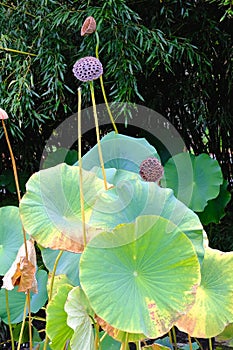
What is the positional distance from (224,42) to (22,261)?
5.00ft

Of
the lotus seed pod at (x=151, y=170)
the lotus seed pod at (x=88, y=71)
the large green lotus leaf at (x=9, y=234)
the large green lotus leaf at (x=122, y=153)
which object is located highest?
the lotus seed pod at (x=88, y=71)

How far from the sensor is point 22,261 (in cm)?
107

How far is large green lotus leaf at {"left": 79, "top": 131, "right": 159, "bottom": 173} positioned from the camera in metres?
1.40

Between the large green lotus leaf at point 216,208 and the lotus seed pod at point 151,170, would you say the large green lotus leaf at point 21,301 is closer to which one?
the lotus seed pod at point 151,170

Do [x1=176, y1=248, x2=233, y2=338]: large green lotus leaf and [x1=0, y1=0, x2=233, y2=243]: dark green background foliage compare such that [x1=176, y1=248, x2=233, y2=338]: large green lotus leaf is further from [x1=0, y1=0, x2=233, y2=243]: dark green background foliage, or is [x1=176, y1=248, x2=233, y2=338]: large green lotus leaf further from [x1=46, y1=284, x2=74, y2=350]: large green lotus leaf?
[x1=0, y1=0, x2=233, y2=243]: dark green background foliage

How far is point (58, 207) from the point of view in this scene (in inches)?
42.9

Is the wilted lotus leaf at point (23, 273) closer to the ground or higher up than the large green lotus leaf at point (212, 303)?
higher up

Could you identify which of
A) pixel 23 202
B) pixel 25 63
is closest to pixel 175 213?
pixel 23 202

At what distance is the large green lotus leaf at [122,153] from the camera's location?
54.9 inches

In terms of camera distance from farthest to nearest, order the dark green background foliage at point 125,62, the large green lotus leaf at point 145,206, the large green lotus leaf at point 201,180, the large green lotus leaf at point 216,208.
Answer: the large green lotus leaf at point 216,208, the large green lotus leaf at point 201,180, the dark green background foliage at point 125,62, the large green lotus leaf at point 145,206

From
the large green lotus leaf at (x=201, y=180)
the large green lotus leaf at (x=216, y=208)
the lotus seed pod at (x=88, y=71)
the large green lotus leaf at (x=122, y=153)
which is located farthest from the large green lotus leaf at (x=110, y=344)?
the large green lotus leaf at (x=216, y=208)

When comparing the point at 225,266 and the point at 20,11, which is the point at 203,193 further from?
the point at 225,266

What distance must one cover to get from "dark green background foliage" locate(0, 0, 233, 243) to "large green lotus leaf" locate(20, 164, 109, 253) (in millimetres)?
849

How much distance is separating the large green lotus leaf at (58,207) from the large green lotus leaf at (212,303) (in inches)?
10.6
